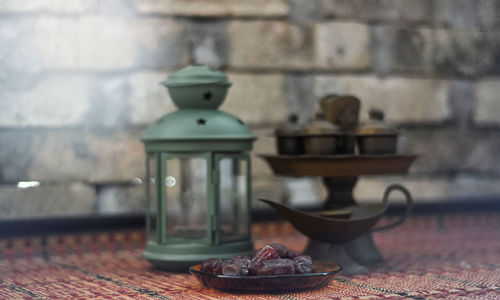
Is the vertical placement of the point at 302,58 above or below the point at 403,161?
above

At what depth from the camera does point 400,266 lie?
2748mm

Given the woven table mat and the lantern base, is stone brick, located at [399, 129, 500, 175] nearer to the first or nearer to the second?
the woven table mat

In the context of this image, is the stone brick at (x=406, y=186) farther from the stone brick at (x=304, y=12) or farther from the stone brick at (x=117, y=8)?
the stone brick at (x=117, y=8)

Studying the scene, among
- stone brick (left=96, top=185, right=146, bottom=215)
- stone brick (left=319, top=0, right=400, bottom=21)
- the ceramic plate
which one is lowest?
the ceramic plate

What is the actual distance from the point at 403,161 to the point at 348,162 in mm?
223

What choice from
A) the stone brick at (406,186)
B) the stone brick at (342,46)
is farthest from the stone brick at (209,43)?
the stone brick at (406,186)

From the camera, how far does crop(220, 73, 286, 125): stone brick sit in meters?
3.62

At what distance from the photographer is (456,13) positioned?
405cm

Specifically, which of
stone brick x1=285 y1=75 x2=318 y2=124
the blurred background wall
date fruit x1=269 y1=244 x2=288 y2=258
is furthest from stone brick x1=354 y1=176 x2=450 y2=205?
date fruit x1=269 y1=244 x2=288 y2=258

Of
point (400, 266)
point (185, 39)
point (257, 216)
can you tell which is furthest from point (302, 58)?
point (400, 266)

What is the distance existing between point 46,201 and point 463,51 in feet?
7.92

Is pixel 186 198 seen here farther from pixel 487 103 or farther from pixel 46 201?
pixel 487 103

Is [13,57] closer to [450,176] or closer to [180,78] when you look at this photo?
[180,78]

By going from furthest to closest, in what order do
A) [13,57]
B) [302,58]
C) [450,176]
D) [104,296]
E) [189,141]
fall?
1. [450,176]
2. [302,58]
3. [13,57]
4. [189,141]
5. [104,296]
